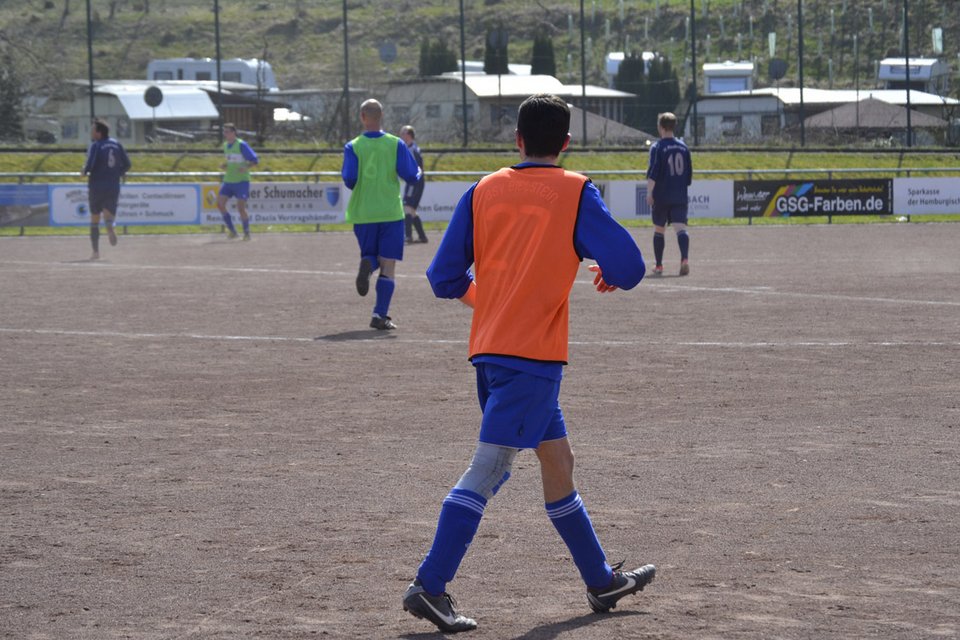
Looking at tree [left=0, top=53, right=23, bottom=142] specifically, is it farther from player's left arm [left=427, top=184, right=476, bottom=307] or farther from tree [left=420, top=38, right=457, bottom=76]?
player's left arm [left=427, top=184, right=476, bottom=307]

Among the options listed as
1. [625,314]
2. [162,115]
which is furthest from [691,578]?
[162,115]

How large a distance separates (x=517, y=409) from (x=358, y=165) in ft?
31.8

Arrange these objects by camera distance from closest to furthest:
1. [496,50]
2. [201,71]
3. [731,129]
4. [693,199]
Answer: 1. [693,199]
2. [731,129]
3. [496,50]
4. [201,71]

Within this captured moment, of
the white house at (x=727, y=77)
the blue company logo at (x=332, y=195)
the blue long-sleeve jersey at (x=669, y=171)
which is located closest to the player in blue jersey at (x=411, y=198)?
the blue company logo at (x=332, y=195)

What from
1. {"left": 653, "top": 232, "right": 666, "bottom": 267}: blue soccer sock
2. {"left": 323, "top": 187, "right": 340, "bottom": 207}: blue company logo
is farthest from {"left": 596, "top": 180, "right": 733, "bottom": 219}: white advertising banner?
{"left": 653, "top": 232, "right": 666, "bottom": 267}: blue soccer sock

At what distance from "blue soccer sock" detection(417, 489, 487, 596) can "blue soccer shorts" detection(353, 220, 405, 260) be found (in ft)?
30.8

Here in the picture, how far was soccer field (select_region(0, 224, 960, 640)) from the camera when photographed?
518cm

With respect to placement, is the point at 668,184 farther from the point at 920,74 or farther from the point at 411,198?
the point at 920,74

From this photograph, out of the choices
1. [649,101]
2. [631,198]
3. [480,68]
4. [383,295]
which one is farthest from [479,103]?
[383,295]

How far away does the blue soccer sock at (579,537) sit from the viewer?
510cm

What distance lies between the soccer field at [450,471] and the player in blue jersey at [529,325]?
21cm

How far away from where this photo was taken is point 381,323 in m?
14.1

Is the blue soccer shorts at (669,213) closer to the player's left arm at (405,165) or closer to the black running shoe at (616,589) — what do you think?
the player's left arm at (405,165)

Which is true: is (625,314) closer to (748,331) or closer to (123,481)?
(748,331)
